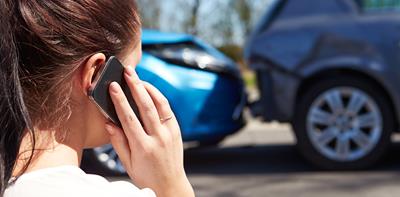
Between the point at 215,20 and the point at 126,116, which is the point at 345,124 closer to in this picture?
the point at 126,116

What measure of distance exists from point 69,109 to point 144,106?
132mm

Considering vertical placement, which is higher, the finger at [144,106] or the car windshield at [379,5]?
the car windshield at [379,5]

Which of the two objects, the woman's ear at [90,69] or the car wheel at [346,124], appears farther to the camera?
the car wheel at [346,124]

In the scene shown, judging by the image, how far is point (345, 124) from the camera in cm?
529

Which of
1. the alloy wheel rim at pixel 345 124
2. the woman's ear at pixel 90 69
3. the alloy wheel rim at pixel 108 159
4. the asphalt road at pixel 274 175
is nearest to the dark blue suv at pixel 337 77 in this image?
the alloy wheel rim at pixel 345 124

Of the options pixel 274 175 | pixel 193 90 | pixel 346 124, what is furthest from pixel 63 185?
pixel 346 124

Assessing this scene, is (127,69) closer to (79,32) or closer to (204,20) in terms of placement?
(79,32)

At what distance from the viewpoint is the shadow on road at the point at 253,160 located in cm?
551

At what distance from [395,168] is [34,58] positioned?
182 inches

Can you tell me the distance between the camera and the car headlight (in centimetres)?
523

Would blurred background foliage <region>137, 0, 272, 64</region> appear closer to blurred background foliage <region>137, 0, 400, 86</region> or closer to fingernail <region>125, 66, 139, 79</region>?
blurred background foliage <region>137, 0, 400, 86</region>

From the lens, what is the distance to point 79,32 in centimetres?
117

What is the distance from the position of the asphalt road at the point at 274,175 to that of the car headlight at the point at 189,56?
2.75 feet

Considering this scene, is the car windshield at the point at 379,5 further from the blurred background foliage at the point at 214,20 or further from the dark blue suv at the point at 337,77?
the blurred background foliage at the point at 214,20
